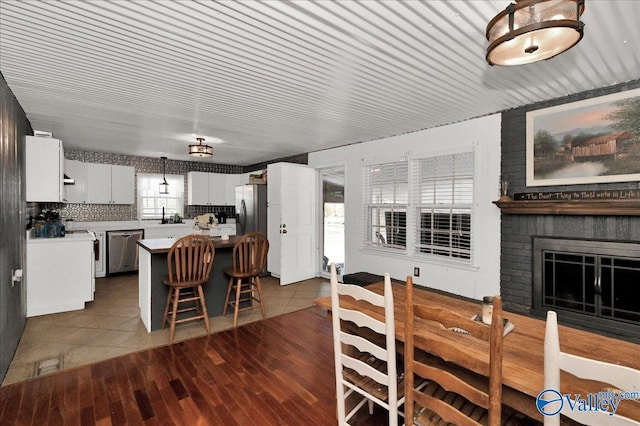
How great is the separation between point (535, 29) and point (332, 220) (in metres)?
4.86

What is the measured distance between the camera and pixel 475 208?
3.75 m

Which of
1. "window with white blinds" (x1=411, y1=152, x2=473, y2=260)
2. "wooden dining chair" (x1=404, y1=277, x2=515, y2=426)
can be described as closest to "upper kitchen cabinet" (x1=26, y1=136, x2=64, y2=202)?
"wooden dining chair" (x1=404, y1=277, x2=515, y2=426)

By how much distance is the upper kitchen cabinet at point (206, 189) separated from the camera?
7219mm

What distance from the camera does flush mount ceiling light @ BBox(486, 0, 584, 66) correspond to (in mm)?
1330

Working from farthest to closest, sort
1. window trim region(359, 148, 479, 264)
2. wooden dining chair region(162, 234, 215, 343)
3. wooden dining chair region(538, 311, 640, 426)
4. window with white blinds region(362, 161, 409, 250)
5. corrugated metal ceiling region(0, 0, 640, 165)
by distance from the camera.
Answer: window with white blinds region(362, 161, 409, 250), window trim region(359, 148, 479, 264), wooden dining chair region(162, 234, 215, 343), corrugated metal ceiling region(0, 0, 640, 165), wooden dining chair region(538, 311, 640, 426)

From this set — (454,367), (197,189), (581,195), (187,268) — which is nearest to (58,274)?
(187,268)

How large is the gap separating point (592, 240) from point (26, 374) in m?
5.07

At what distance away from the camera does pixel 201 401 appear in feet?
7.33

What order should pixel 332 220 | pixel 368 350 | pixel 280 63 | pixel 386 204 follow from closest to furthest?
pixel 368 350
pixel 280 63
pixel 386 204
pixel 332 220

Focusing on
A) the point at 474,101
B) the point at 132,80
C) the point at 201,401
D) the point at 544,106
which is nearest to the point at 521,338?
the point at 201,401

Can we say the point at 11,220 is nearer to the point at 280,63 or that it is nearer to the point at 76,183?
the point at 280,63

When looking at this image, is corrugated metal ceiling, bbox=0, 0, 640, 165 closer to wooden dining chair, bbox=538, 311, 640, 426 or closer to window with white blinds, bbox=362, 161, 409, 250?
window with white blinds, bbox=362, 161, 409, 250

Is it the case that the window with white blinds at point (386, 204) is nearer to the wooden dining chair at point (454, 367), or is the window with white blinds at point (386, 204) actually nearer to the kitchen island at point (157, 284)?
the kitchen island at point (157, 284)

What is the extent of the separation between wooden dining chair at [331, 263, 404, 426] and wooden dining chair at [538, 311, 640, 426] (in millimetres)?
599
